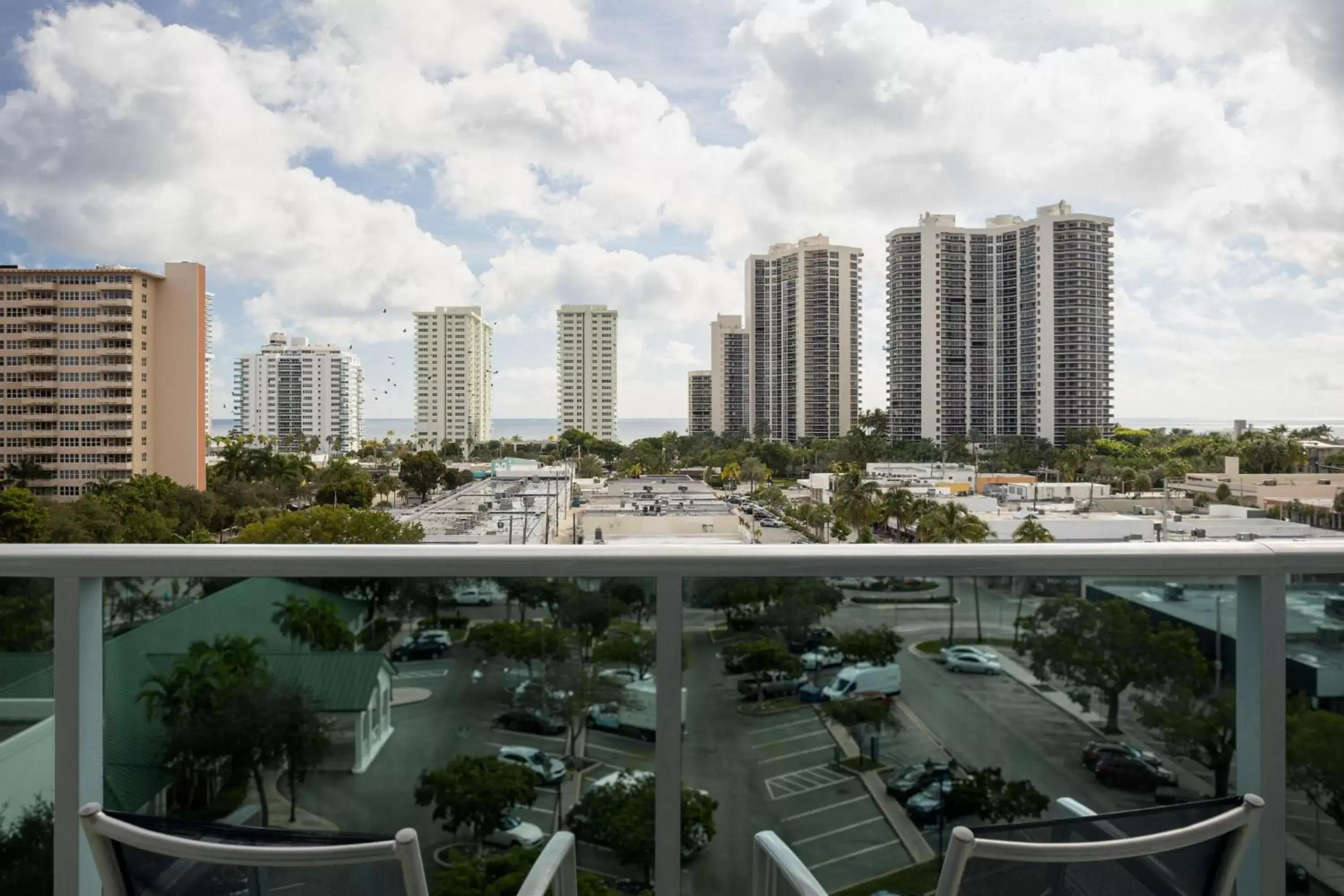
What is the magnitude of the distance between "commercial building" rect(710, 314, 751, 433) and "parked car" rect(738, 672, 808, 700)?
154ft

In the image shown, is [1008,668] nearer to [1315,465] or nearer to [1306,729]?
[1306,729]

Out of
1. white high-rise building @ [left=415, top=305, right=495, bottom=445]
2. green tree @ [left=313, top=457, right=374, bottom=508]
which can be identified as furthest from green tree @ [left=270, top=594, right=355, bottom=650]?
white high-rise building @ [left=415, top=305, right=495, bottom=445]

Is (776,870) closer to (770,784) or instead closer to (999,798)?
(770,784)

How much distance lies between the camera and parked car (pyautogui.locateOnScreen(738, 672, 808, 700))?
121cm

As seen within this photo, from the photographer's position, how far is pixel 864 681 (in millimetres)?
1212

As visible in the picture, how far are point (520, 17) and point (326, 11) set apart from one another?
7804 millimetres

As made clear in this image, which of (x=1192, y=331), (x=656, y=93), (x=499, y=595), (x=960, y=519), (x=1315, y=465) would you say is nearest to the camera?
(x=499, y=595)

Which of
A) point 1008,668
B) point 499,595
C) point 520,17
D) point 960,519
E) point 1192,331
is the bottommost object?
point 960,519

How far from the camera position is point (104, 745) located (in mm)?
1201

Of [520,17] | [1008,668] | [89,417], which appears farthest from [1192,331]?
[1008,668]

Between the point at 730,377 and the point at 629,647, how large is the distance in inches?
1918

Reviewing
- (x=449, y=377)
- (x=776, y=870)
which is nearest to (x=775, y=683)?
(x=776, y=870)

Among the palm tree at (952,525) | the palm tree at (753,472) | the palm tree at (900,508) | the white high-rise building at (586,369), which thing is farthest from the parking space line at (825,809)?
the white high-rise building at (586,369)

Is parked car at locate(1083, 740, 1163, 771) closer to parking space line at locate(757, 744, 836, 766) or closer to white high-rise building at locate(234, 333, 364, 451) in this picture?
parking space line at locate(757, 744, 836, 766)
